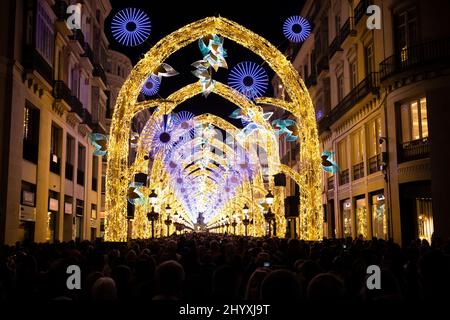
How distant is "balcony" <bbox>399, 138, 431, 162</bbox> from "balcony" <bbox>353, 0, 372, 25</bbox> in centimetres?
790

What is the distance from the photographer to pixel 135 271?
958 centimetres

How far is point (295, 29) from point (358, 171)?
15269 mm

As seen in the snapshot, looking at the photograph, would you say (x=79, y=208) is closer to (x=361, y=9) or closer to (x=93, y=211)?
(x=93, y=211)

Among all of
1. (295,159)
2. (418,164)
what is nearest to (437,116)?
(418,164)

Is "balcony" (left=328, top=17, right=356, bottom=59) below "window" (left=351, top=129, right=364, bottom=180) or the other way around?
the other way around

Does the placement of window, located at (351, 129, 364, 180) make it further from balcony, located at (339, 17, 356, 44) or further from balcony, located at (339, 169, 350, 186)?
→ balcony, located at (339, 17, 356, 44)

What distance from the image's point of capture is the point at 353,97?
1288 inches

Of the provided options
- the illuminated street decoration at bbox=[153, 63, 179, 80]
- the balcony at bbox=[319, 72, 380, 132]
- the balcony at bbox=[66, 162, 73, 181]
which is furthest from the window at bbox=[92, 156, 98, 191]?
the illuminated street decoration at bbox=[153, 63, 179, 80]

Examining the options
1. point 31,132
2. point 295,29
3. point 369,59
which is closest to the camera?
Answer: point 295,29

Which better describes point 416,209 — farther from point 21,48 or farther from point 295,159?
point 295,159

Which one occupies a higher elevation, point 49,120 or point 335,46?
point 335,46

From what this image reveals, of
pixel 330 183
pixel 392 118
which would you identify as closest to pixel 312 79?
pixel 330 183

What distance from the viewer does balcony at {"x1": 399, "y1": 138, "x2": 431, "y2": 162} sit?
25.0 m
